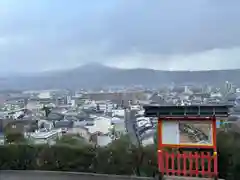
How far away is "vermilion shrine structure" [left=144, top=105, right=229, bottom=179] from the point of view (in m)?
5.16

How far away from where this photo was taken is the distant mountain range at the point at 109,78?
9.90 metres

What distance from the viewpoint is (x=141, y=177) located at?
592 centimetres

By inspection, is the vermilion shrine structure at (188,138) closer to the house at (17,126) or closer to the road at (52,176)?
the road at (52,176)

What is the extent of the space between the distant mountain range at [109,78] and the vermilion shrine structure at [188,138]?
14.8 feet

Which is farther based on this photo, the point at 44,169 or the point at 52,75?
the point at 52,75

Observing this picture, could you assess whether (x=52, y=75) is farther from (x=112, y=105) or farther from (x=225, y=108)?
(x=225, y=108)

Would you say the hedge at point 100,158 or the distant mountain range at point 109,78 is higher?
the distant mountain range at point 109,78

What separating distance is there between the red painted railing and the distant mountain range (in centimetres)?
457

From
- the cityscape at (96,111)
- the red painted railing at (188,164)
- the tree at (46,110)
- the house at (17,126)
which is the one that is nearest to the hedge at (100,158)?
the cityscape at (96,111)

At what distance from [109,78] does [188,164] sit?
22.6 feet

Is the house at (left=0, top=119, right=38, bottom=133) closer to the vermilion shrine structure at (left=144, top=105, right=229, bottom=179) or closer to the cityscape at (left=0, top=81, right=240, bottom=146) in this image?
the cityscape at (left=0, top=81, right=240, bottom=146)

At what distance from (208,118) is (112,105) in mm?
5882

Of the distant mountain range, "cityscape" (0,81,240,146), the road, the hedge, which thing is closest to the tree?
"cityscape" (0,81,240,146)

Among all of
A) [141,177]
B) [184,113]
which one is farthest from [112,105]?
[184,113]
